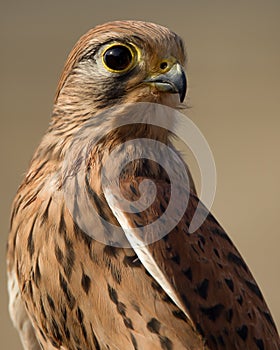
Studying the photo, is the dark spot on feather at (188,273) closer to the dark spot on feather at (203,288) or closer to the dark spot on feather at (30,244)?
the dark spot on feather at (203,288)

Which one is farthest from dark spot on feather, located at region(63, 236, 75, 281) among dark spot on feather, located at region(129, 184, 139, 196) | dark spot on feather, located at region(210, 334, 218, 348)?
dark spot on feather, located at region(210, 334, 218, 348)

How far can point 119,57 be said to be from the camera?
10.7 ft

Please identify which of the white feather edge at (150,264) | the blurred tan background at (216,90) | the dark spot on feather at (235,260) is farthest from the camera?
the blurred tan background at (216,90)

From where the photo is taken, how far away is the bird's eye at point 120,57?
326cm

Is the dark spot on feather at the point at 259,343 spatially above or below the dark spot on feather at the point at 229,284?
below

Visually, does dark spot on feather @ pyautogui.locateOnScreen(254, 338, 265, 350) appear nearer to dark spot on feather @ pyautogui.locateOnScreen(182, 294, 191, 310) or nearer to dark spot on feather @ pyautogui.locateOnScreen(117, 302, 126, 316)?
dark spot on feather @ pyautogui.locateOnScreen(182, 294, 191, 310)

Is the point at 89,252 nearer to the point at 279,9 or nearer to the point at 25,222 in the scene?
the point at 25,222

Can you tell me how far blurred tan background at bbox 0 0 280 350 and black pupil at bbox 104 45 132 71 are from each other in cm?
380

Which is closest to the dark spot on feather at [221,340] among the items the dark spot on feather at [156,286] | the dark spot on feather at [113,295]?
the dark spot on feather at [156,286]

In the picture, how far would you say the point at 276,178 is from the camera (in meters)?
7.44

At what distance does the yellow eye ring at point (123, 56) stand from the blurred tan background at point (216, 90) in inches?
150

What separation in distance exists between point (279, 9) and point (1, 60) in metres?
2.15

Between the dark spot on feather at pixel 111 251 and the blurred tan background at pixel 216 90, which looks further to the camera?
the blurred tan background at pixel 216 90

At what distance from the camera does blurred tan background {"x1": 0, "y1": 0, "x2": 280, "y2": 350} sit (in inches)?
285
